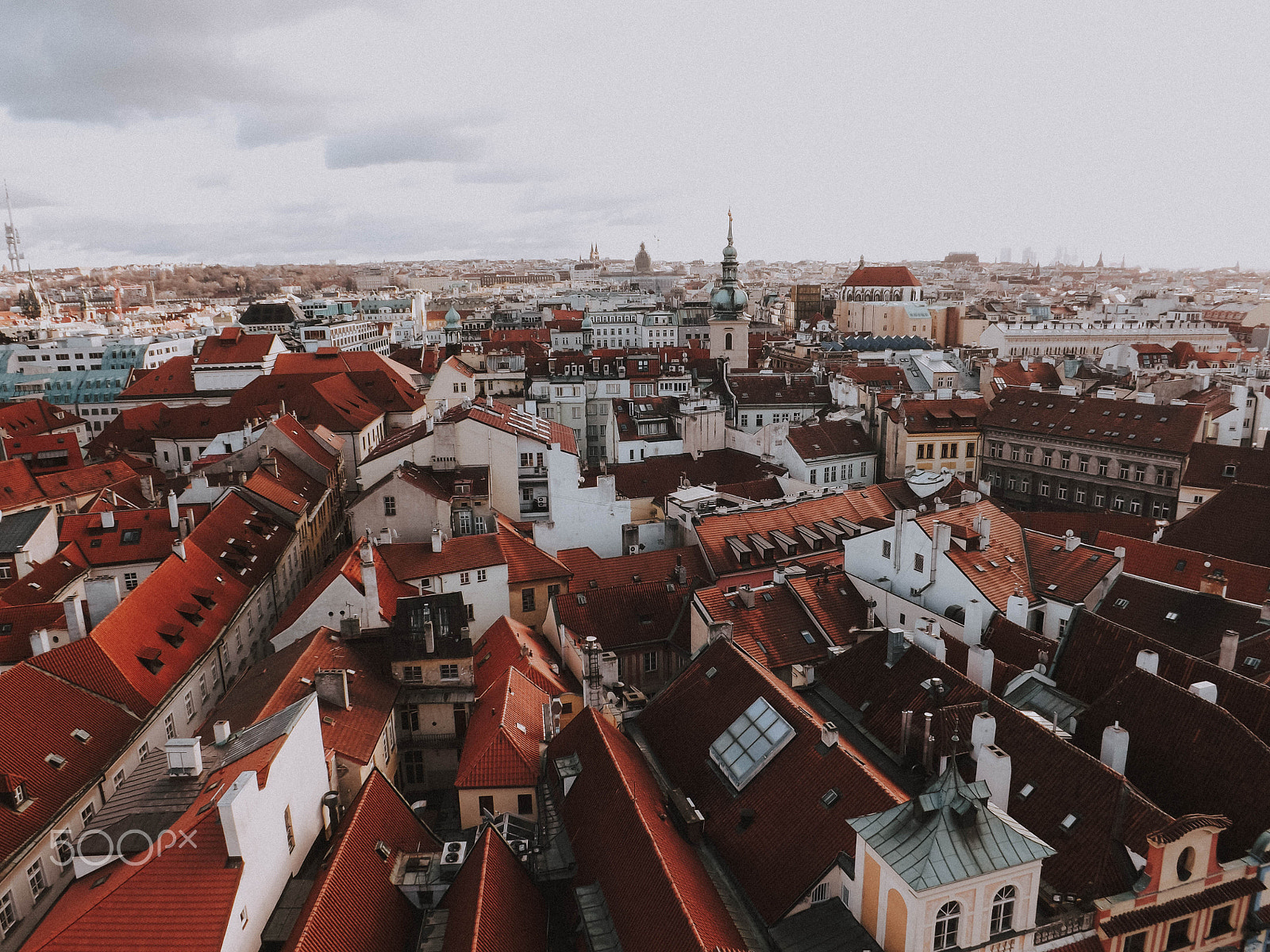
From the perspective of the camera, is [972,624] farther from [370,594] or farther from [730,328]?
[730,328]

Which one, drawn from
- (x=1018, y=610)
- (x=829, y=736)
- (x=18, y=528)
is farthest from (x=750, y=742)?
(x=18, y=528)

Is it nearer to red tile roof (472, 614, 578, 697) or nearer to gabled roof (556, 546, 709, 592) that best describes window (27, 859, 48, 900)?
red tile roof (472, 614, 578, 697)

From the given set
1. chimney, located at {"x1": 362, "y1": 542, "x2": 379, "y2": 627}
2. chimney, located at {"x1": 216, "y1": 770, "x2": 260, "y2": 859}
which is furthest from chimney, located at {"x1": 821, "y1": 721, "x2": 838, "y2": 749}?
chimney, located at {"x1": 362, "y1": 542, "x2": 379, "y2": 627}

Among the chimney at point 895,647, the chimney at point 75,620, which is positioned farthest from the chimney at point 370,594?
the chimney at point 895,647

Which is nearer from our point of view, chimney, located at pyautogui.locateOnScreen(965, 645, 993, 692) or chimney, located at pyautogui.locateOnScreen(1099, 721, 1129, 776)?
chimney, located at pyautogui.locateOnScreen(1099, 721, 1129, 776)

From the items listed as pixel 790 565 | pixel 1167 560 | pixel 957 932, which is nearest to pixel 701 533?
pixel 790 565

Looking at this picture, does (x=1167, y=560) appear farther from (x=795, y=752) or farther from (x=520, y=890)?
(x=520, y=890)
